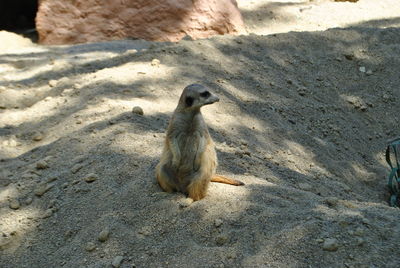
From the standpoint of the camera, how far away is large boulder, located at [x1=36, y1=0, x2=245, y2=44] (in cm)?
623


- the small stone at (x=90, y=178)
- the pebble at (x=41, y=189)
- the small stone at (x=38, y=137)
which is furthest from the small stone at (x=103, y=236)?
the small stone at (x=38, y=137)

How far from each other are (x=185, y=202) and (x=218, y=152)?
2.37ft

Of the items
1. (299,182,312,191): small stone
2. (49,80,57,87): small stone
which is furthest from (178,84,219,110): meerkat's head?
(49,80,57,87): small stone

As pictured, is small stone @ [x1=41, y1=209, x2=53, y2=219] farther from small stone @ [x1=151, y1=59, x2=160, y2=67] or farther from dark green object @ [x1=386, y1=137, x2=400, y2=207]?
dark green object @ [x1=386, y1=137, x2=400, y2=207]

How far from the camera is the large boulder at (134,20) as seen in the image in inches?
245

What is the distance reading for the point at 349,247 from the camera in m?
1.98

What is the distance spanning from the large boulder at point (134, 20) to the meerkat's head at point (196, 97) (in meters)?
4.02

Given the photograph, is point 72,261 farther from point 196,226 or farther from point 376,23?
point 376,23

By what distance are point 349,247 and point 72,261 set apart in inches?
47.2

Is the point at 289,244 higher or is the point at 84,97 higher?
the point at 289,244

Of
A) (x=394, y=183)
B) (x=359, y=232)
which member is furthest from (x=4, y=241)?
(x=394, y=183)

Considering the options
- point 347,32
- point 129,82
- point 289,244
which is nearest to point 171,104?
point 129,82

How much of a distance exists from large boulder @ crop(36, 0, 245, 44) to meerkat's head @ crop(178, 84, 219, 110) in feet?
13.2

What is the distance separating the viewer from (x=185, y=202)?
2402 millimetres
